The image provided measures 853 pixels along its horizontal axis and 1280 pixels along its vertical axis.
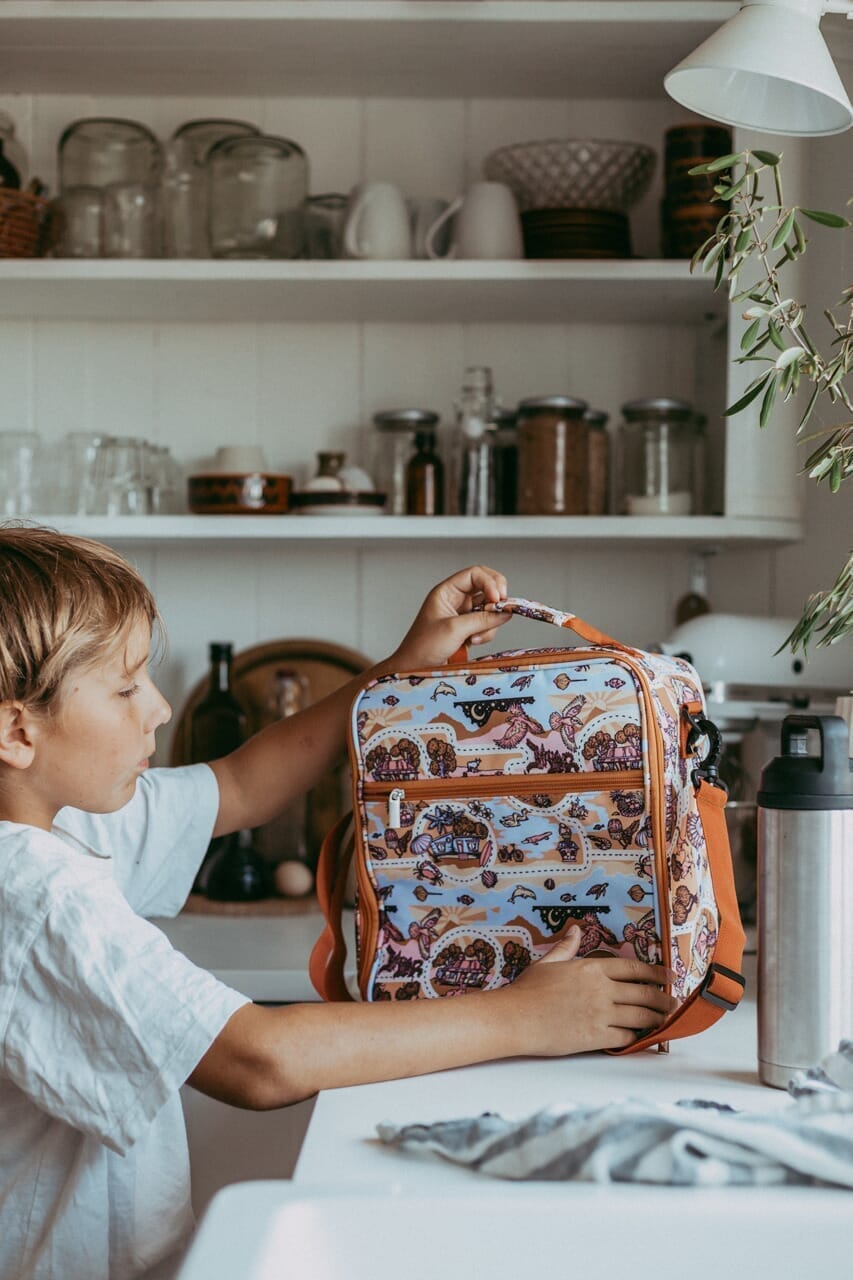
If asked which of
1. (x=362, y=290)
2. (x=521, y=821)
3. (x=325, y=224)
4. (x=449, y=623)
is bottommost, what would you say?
(x=521, y=821)

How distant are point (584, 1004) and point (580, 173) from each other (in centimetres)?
133

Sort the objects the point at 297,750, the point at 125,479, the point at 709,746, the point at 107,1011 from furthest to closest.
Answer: the point at 125,479, the point at 297,750, the point at 709,746, the point at 107,1011

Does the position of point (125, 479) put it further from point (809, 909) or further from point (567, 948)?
point (809, 909)

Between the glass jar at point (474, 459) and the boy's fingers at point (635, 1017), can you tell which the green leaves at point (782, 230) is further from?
the glass jar at point (474, 459)

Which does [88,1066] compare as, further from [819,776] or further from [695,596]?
[695,596]

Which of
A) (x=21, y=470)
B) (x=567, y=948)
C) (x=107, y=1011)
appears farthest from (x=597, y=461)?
(x=107, y=1011)

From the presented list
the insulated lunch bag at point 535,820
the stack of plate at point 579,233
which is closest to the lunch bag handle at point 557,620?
the insulated lunch bag at point 535,820

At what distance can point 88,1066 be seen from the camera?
834 mm

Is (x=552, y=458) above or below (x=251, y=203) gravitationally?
below

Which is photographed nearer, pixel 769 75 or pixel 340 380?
pixel 769 75

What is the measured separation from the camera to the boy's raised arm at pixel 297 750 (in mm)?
1205

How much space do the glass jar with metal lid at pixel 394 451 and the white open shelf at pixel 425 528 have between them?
5.0 inches

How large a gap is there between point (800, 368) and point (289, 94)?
54.1 inches

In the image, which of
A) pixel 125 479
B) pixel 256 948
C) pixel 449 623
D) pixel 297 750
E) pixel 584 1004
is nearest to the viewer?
pixel 584 1004
